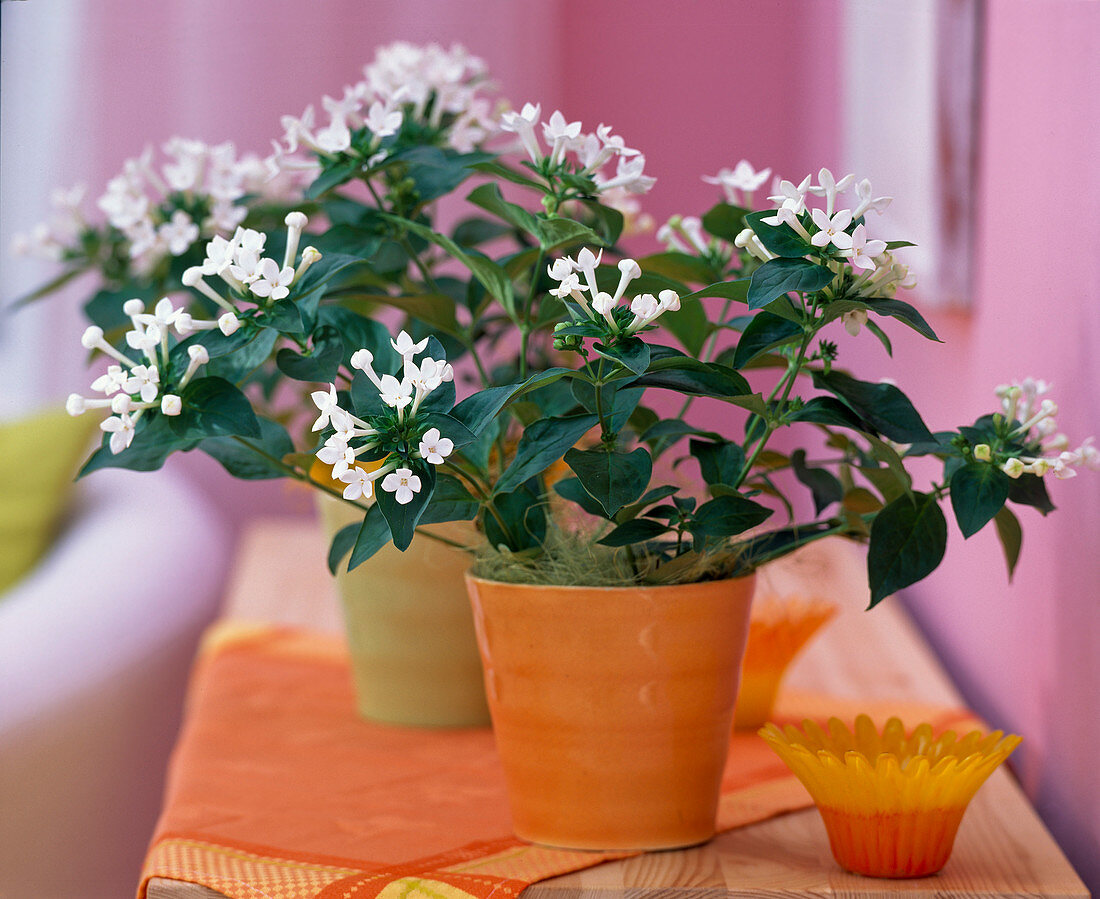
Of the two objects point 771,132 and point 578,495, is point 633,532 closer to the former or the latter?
point 578,495

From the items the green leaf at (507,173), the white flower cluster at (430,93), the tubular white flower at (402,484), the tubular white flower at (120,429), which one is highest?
the white flower cluster at (430,93)

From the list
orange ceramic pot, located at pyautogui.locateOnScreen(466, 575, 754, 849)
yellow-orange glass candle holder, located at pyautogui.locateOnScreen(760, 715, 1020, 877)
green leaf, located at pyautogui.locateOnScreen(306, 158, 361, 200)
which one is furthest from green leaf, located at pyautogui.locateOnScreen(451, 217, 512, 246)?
yellow-orange glass candle holder, located at pyautogui.locateOnScreen(760, 715, 1020, 877)

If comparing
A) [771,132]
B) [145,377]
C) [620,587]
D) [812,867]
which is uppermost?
[771,132]

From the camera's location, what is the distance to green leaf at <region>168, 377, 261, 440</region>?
531 millimetres

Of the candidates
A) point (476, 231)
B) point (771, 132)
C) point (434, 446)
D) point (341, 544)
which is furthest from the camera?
point (771, 132)

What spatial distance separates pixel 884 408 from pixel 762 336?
0.22ft

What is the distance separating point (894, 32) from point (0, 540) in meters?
1.29

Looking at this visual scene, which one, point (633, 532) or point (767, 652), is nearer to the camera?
point (633, 532)

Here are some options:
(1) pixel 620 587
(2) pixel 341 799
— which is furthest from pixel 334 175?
(2) pixel 341 799

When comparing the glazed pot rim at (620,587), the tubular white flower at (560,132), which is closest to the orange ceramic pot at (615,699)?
the glazed pot rim at (620,587)

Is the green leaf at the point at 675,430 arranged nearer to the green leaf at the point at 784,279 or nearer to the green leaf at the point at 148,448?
the green leaf at the point at 784,279

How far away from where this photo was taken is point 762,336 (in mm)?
510

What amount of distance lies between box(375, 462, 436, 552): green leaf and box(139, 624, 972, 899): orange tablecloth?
0.22 m

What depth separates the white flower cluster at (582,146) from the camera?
21.5 inches
